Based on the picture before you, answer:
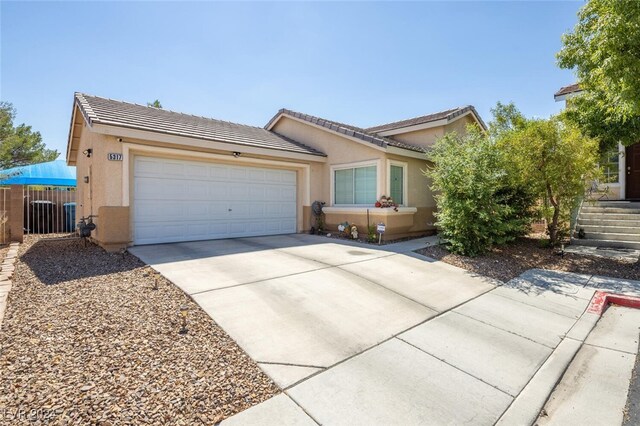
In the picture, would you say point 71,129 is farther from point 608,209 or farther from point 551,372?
point 608,209

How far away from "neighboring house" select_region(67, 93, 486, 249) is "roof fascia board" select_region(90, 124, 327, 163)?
0.09 feet

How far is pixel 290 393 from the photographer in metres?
2.72

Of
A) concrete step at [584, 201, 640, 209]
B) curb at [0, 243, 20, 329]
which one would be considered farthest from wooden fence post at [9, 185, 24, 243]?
concrete step at [584, 201, 640, 209]

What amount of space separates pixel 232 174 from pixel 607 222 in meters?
12.6

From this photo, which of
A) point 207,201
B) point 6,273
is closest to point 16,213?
point 6,273

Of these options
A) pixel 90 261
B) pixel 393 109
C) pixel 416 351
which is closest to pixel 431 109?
pixel 393 109

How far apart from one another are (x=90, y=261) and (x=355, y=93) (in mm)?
12173

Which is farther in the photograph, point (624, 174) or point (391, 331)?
point (624, 174)

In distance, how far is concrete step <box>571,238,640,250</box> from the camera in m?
8.74

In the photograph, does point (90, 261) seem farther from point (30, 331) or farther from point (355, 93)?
point (355, 93)

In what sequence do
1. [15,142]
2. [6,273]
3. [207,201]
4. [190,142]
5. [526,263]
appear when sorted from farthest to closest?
A: [15,142] < [207,201] < [190,142] < [526,263] < [6,273]

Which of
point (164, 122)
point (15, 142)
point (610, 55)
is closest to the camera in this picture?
point (610, 55)

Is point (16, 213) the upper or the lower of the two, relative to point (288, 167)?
lower

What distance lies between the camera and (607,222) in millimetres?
9891
